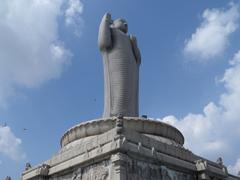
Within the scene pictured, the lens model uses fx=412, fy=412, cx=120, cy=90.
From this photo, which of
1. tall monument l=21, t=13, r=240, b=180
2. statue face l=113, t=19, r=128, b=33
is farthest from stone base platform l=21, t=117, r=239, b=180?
statue face l=113, t=19, r=128, b=33

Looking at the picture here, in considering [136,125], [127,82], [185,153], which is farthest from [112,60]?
[185,153]

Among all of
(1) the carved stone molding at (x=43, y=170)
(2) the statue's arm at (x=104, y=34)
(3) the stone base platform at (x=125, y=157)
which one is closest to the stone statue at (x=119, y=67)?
(2) the statue's arm at (x=104, y=34)

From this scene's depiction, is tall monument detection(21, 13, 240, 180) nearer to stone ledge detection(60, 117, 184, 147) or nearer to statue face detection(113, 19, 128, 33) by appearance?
stone ledge detection(60, 117, 184, 147)

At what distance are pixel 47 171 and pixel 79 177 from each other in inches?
76.7

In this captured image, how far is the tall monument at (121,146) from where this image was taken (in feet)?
43.2

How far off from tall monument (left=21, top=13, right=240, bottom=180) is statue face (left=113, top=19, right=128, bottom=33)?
63cm

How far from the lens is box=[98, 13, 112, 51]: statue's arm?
786 inches

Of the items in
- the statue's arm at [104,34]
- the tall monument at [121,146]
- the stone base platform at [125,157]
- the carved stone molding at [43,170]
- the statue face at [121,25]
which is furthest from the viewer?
the statue face at [121,25]

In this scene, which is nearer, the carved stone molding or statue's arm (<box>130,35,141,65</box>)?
the carved stone molding

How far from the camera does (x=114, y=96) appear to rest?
19.1 metres

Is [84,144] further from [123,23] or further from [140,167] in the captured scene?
[123,23]

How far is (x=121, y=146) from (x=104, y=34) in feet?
28.2

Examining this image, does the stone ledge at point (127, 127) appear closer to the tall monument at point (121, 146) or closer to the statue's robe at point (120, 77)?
the tall monument at point (121, 146)

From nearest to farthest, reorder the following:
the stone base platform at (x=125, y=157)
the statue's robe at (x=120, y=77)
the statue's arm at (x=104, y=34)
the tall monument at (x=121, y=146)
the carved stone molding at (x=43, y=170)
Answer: the stone base platform at (x=125, y=157), the tall monument at (x=121, y=146), the carved stone molding at (x=43, y=170), the statue's robe at (x=120, y=77), the statue's arm at (x=104, y=34)
